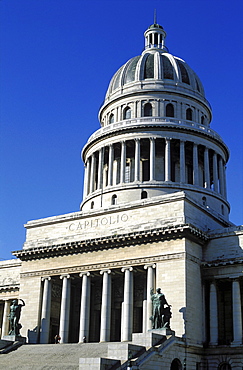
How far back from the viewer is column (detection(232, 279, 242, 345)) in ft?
136

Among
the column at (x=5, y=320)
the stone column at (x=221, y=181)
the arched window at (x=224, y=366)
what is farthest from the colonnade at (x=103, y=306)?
the stone column at (x=221, y=181)

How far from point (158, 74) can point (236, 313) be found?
33.7 metres

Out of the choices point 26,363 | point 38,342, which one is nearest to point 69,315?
point 38,342

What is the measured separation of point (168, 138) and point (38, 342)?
26.4 m

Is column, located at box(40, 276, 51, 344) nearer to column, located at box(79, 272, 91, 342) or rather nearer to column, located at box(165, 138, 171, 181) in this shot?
column, located at box(79, 272, 91, 342)

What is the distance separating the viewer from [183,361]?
129 ft

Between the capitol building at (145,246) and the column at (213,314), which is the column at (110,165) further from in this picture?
the column at (213,314)

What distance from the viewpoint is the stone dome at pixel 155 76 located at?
213ft

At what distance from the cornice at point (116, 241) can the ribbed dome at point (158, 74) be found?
25.0 meters

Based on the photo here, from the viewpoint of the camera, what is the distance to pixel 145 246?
147ft

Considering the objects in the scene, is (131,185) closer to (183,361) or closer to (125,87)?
(125,87)

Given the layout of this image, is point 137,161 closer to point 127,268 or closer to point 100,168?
point 100,168

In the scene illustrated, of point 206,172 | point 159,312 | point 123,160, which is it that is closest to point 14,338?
point 159,312

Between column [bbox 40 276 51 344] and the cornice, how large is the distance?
2721mm
